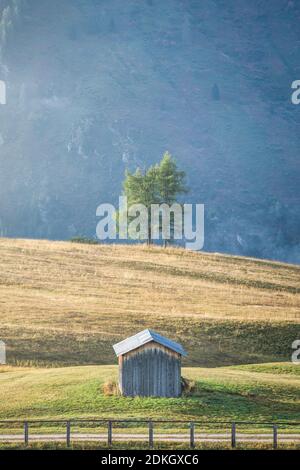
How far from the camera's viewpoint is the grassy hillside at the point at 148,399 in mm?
48406

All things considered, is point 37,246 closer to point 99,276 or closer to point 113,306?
point 99,276

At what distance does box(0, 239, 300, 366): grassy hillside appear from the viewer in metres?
68.0

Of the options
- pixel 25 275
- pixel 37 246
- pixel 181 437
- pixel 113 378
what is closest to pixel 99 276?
pixel 25 275

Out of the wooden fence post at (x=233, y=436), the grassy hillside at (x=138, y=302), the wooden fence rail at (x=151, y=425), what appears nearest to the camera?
the wooden fence rail at (x=151, y=425)

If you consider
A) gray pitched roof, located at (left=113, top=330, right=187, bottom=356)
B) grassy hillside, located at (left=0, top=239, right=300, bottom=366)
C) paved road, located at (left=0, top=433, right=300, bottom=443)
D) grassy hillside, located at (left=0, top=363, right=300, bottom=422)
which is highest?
grassy hillside, located at (left=0, top=239, right=300, bottom=366)

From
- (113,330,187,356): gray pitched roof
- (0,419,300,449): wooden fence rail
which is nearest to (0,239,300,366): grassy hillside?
(113,330,187,356): gray pitched roof

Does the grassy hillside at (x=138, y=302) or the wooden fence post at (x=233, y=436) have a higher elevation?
the grassy hillside at (x=138, y=302)

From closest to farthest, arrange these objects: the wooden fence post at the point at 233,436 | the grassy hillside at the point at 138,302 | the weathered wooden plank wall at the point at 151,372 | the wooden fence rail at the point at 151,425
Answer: the wooden fence rail at the point at 151,425 → the wooden fence post at the point at 233,436 → the weathered wooden plank wall at the point at 151,372 → the grassy hillside at the point at 138,302

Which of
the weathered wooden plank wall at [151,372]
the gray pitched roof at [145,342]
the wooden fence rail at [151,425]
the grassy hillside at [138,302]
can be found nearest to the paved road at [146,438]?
the wooden fence rail at [151,425]

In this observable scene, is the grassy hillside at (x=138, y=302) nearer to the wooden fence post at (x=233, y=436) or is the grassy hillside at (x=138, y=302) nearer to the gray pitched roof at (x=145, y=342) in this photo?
the gray pitched roof at (x=145, y=342)

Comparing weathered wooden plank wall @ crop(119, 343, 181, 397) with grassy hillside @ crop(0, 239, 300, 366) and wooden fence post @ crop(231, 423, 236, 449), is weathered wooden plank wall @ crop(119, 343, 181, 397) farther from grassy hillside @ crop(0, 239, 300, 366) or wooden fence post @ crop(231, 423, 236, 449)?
grassy hillside @ crop(0, 239, 300, 366)

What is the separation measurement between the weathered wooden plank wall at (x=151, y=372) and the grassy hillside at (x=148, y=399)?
86 cm

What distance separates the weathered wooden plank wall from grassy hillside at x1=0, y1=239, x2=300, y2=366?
12.0 meters

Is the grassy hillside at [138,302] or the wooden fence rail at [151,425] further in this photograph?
the grassy hillside at [138,302]
